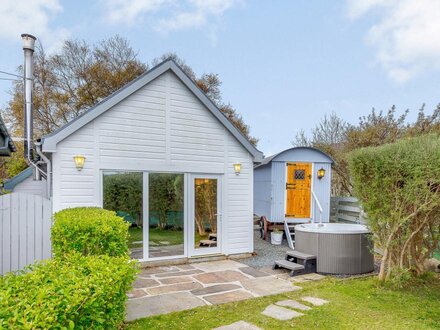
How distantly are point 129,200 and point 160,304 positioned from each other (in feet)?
9.33

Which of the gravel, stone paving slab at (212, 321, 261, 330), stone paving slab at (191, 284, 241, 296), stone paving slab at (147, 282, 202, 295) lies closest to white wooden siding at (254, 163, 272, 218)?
the gravel

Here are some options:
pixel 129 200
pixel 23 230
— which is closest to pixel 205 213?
pixel 129 200

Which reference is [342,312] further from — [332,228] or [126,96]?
[126,96]

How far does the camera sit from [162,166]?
7.36 m

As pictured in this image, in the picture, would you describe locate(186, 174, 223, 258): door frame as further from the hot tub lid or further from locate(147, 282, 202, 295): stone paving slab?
the hot tub lid

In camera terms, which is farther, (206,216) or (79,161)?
(206,216)

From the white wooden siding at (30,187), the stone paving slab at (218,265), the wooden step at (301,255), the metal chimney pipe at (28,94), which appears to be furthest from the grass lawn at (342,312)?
the white wooden siding at (30,187)

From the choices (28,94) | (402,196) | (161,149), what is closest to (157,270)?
(161,149)

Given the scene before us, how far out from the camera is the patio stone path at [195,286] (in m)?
4.82

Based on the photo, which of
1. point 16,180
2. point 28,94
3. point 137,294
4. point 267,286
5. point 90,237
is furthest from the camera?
point 16,180

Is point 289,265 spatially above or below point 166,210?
below

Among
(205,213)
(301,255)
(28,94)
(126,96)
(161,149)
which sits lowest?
(301,255)

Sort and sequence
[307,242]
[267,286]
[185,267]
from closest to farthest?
[267,286] → [307,242] → [185,267]

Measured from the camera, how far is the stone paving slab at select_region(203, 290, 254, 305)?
496cm
